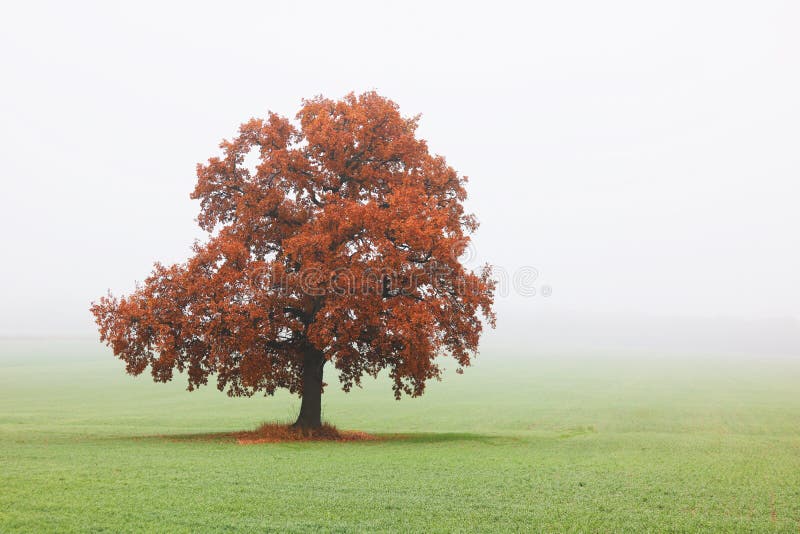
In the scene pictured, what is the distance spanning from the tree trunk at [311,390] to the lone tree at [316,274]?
0.18 ft

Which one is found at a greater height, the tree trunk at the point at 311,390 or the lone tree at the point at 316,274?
the lone tree at the point at 316,274

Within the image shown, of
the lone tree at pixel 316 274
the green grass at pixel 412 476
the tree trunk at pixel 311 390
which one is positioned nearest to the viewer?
the green grass at pixel 412 476

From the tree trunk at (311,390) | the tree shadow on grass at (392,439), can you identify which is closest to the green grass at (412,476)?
the tree shadow on grass at (392,439)

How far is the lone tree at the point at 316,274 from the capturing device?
24.9 metres

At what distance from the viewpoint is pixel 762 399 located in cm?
5912

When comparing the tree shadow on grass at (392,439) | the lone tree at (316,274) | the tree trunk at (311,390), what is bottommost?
the tree shadow on grass at (392,439)

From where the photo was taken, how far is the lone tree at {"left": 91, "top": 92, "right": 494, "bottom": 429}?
24.9 m

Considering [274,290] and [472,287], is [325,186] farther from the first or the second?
[472,287]

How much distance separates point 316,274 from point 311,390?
661 centimetres

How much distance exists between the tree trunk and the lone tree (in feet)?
0.18

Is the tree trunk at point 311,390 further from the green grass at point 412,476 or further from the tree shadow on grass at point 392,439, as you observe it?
the green grass at point 412,476

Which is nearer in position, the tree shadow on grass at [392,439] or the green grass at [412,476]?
the green grass at [412,476]

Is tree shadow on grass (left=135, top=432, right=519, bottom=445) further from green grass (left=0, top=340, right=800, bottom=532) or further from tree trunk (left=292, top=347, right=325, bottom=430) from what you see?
tree trunk (left=292, top=347, right=325, bottom=430)

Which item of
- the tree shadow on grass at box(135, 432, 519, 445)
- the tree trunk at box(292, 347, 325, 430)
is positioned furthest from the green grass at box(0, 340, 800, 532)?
the tree trunk at box(292, 347, 325, 430)
